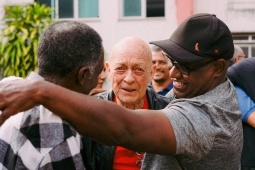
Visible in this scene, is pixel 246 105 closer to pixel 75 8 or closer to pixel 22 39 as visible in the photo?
pixel 22 39

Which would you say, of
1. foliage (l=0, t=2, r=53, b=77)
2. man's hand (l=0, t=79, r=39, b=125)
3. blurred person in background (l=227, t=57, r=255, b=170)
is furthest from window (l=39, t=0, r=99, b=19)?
man's hand (l=0, t=79, r=39, b=125)

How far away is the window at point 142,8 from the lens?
479 inches

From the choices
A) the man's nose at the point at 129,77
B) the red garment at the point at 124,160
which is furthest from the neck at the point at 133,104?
the red garment at the point at 124,160

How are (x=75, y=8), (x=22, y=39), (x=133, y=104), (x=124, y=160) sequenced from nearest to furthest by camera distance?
(x=124, y=160)
(x=133, y=104)
(x=22, y=39)
(x=75, y=8)

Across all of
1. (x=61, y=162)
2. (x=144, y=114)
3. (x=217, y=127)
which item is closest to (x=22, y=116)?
(x=61, y=162)

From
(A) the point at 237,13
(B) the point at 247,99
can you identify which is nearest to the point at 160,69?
(B) the point at 247,99

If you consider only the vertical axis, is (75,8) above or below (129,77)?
above

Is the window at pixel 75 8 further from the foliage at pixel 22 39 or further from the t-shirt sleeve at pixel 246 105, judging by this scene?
the t-shirt sleeve at pixel 246 105

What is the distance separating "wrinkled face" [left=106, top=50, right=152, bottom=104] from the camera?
2990mm

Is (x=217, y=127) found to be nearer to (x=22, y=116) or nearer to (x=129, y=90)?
(x=22, y=116)

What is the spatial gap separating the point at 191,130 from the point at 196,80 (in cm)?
35

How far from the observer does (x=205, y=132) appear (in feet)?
6.22

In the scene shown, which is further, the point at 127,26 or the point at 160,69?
the point at 127,26

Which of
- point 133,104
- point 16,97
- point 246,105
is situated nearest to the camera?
point 16,97
